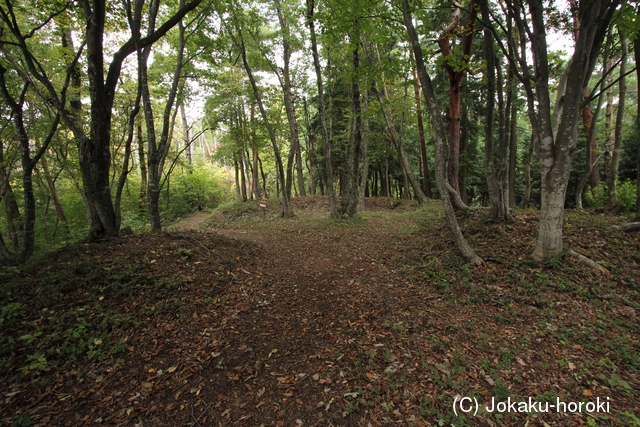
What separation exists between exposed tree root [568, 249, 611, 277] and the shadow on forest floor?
0.52 feet

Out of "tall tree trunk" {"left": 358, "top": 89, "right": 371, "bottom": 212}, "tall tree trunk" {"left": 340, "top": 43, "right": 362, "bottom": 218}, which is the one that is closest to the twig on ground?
"tall tree trunk" {"left": 340, "top": 43, "right": 362, "bottom": 218}

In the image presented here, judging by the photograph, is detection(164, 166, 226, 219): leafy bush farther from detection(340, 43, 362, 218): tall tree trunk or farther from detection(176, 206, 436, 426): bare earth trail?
detection(176, 206, 436, 426): bare earth trail

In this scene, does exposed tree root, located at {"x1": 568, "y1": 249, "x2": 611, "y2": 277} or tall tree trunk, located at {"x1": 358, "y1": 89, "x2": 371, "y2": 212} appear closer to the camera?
exposed tree root, located at {"x1": 568, "y1": 249, "x2": 611, "y2": 277}

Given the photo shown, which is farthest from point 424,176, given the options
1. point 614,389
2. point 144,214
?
point 144,214

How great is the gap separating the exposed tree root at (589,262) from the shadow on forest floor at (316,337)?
16 centimetres

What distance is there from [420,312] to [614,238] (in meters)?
4.70

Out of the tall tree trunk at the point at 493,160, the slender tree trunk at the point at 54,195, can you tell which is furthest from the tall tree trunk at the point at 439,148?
the slender tree trunk at the point at 54,195

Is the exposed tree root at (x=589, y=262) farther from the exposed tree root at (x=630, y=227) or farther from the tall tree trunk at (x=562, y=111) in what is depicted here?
the exposed tree root at (x=630, y=227)

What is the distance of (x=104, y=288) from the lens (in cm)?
406

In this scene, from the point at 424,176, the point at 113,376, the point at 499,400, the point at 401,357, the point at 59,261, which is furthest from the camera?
the point at 424,176

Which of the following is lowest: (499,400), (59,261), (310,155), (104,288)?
(499,400)

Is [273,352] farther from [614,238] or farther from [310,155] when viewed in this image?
[310,155]

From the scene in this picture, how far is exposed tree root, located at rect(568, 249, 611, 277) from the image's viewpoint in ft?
14.7

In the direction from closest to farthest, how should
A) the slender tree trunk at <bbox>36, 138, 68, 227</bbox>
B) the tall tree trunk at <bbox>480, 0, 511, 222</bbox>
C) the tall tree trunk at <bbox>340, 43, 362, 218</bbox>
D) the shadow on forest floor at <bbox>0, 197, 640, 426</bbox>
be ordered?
the shadow on forest floor at <bbox>0, 197, 640, 426</bbox> < the tall tree trunk at <bbox>480, 0, 511, 222</bbox> < the tall tree trunk at <bbox>340, 43, 362, 218</bbox> < the slender tree trunk at <bbox>36, 138, 68, 227</bbox>
